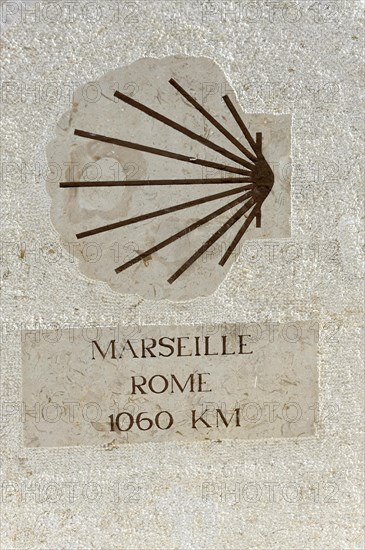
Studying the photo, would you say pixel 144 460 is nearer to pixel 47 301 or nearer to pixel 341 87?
pixel 47 301

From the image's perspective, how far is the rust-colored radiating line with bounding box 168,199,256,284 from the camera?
211 cm

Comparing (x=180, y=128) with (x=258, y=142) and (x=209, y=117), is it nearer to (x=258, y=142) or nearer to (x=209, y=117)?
(x=209, y=117)

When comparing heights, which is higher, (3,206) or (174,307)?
(3,206)

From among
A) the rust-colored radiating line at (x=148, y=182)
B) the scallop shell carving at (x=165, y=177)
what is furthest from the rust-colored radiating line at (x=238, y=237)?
the rust-colored radiating line at (x=148, y=182)

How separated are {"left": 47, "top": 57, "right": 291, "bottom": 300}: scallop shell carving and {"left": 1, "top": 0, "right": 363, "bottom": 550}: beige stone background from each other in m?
0.05

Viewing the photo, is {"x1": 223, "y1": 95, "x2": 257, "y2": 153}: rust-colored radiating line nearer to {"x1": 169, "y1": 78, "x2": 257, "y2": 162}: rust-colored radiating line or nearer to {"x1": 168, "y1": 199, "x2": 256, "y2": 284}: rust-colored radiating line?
{"x1": 169, "y1": 78, "x2": 257, "y2": 162}: rust-colored radiating line

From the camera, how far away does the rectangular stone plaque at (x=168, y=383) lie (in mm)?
2123

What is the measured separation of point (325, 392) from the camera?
2207mm

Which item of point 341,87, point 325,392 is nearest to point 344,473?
point 325,392

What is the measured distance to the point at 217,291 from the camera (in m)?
2.15

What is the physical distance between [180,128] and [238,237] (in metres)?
0.44

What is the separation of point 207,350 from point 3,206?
904mm

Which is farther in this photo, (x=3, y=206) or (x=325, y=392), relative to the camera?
(x=325, y=392)

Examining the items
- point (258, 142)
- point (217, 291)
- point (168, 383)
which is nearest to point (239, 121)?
point (258, 142)
